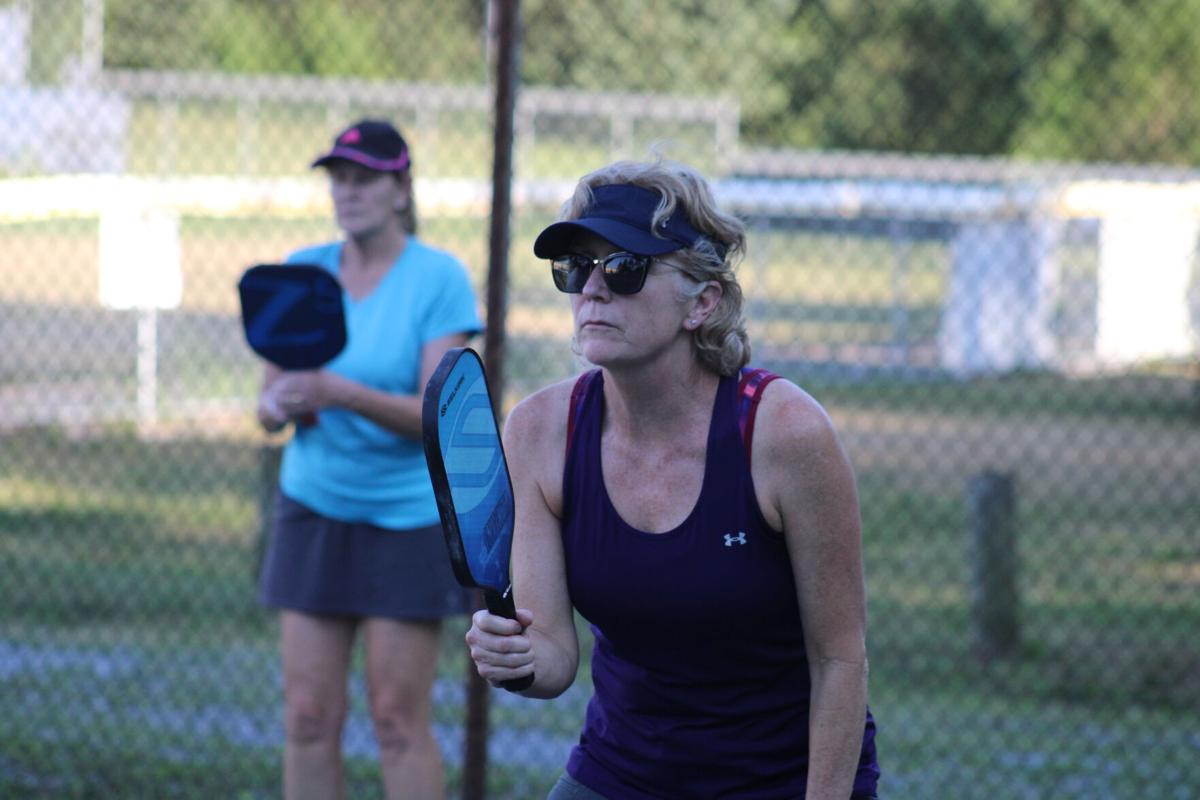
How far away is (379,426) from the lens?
3.91 metres

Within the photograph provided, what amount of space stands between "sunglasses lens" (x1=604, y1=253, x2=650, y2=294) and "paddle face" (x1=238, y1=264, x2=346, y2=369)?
1.49m

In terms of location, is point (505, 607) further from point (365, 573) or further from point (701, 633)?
point (365, 573)

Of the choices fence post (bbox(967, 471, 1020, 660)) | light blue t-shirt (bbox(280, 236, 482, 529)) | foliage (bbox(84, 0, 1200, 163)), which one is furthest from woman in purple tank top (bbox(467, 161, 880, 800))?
fence post (bbox(967, 471, 1020, 660))

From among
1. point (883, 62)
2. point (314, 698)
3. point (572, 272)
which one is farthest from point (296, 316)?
point (883, 62)

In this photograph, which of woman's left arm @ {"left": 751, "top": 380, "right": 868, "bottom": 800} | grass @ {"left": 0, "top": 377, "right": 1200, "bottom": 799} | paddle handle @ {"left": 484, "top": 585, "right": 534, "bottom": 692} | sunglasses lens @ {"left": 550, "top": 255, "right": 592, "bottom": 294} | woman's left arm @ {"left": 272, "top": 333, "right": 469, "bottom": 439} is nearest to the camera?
paddle handle @ {"left": 484, "top": 585, "right": 534, "bottom": 692}

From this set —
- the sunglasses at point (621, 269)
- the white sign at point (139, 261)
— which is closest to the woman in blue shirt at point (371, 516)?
the sunglasses at point (621, 269)

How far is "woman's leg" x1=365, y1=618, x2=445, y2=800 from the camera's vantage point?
391 centimetres

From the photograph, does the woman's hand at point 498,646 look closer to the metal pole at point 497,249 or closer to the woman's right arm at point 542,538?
the woman's right arm at point 542,538

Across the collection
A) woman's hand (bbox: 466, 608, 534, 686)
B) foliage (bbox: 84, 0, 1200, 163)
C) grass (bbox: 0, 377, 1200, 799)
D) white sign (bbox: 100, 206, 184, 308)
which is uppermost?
foliage (bbox: 84, 0, 1200, 163)

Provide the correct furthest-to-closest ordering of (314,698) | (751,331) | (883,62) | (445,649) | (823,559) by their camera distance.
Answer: (751,331) → (445,649) → (883,62) → (314,698) → (823,559)

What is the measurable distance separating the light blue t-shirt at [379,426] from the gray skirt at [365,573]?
0.04 meters

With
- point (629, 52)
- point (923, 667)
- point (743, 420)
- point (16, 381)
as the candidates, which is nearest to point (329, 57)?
point (629, 52)

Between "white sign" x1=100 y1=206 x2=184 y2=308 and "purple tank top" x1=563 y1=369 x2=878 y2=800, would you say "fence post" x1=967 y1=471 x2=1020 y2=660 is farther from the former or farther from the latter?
"white sign" x1=100 y1=206 x2=184 y2=308

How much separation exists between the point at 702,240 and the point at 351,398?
149 centimetres
